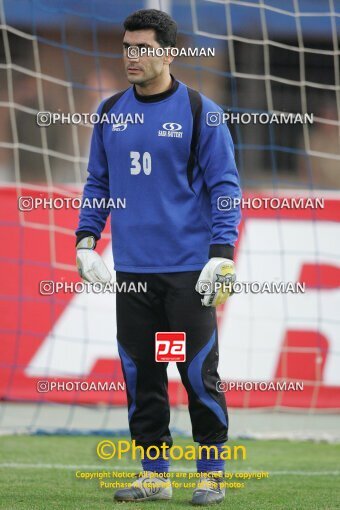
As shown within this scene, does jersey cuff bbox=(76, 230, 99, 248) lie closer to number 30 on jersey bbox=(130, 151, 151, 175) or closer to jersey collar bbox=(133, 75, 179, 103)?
number 30 on jersey bbox=(130, 151, 151, 175)

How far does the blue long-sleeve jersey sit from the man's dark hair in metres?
0.19

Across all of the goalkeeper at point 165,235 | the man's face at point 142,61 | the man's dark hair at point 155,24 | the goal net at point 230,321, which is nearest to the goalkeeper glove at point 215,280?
the goalkeeper at point 165,235

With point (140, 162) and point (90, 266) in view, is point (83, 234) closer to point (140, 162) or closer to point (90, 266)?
point (90, 266)

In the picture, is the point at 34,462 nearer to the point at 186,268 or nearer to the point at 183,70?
the point at 186,268

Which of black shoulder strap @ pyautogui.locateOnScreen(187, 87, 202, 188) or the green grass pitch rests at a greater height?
black shoulder strap @ pyautogui.locateOnScreen(187, 87, 202, 188)

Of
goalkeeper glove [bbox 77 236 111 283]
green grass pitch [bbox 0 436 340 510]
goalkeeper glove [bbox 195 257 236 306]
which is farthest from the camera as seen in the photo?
goalkeeper glove [bbox 77 236 111 283]

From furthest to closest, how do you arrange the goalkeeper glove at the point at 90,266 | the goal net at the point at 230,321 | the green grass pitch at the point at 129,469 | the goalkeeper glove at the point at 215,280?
1. the goal net at the point at 230,321
2. the goalkeeper glove at the point at 90,266
3. the green grass pitch at the point at 129,469
4. the goalkeeper glove at the point at 215,280

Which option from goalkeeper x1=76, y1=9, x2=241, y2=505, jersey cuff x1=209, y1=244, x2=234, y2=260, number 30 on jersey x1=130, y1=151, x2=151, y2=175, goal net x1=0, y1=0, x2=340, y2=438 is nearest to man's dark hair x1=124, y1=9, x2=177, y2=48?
goalkeeper x1=76, y1=9, x2=241, y2=505

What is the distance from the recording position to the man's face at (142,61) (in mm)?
4266

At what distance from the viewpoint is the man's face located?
4.27 meters

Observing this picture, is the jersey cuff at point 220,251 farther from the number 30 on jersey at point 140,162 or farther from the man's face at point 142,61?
the man's face at point 142,61

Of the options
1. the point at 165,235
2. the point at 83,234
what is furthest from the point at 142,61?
the point at 83,234

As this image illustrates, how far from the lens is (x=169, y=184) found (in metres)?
4.30

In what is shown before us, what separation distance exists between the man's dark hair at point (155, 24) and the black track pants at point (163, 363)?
0.87 meters
